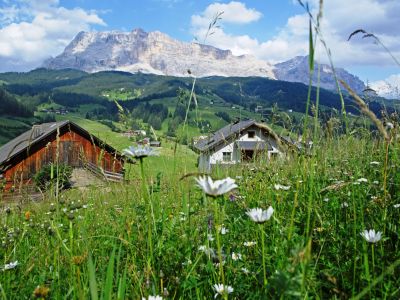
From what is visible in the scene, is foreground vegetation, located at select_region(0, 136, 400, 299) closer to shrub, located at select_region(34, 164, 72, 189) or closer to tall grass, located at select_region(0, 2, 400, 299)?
tall grass, located at select_region(0, 2, 400, 299)

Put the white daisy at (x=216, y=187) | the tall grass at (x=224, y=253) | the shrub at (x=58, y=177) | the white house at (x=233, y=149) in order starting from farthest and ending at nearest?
1. the white house at (x=233, y=149)
2. the shrub at (x=58, y=177)
3. the tall grass at (x=224, y=253)
4. the white daisy at (x=216, y=187)

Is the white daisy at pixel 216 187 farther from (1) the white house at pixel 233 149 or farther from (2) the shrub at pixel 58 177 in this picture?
(2) the shrub at pixel 58 177

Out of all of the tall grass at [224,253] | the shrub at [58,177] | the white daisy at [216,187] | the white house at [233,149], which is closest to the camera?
the white daisy at [216,187]

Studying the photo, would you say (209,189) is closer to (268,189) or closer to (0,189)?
(268,189)

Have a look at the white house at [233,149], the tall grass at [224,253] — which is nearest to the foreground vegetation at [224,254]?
the tall grass at [224,253]

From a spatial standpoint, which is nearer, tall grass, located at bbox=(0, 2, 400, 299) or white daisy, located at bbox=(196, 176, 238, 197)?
white daisy, located at bbox=(196, 176, 238, 197)

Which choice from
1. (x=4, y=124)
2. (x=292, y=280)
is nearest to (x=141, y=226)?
(x=292, y=280)

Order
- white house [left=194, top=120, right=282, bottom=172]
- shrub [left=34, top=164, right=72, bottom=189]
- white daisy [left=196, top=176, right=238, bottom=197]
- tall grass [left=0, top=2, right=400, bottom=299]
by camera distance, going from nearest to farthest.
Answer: white daisy [left=196, top=176, right=238, bottom=197]
tall grass [left=0, top=2, right=400, bottom=299]
shrub [left=34, top=164, right=72, bottom=189]
white house [left=194, top=120, right=282, bottom=172]

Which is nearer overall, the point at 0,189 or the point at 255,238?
the point at 255,238

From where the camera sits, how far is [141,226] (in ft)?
11.2

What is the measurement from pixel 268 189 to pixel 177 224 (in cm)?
135

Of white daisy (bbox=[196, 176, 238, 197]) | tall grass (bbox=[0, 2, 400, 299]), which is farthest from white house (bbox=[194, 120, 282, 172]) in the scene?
tall grass (bbox=[0, 2, 400, 299])

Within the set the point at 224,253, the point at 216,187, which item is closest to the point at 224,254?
the point at 224,253

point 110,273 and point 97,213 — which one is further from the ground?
point 110,273
